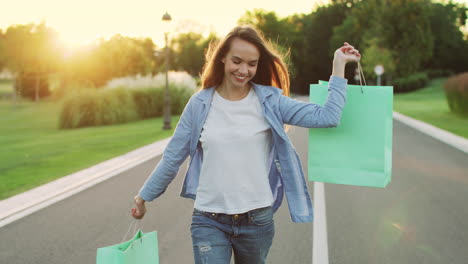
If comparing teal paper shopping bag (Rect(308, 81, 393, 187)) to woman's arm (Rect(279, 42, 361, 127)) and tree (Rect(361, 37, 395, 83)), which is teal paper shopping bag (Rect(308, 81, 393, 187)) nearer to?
woman's arm (Rect(279, 42, 361, 127))

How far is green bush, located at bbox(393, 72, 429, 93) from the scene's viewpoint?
6606 centimetres

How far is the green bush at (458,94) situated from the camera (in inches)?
1006

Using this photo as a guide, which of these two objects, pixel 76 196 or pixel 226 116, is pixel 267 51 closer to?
pixel 226 116

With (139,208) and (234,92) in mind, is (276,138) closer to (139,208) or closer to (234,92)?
(234,92)

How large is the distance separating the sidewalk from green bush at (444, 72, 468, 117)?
37.4ft

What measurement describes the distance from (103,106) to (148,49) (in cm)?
8613

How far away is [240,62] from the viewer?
2.76m

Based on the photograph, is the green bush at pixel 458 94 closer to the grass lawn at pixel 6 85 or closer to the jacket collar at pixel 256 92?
the jacket collar at pixel 256 92

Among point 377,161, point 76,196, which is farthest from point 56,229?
point 377,161

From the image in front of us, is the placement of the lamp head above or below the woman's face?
above

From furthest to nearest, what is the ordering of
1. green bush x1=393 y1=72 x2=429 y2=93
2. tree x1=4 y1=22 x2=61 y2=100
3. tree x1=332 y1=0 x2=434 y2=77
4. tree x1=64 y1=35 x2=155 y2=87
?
green bush x1=393 y1=72 x2=429 y2=93, tree x1=332 y1=0 x2=434 y2=77, tree x1=64 y1=35 x2=155 y2=87, tree x1=4 y1=22 x2=61 y2=100

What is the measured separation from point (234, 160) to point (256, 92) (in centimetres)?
40

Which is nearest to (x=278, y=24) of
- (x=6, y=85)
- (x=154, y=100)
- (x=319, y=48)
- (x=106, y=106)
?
(x=319, y=48)

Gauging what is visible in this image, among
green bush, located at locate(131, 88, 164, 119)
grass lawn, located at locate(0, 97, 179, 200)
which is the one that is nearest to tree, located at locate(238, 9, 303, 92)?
green bush, located at locate(131, 88, 164, 119)
